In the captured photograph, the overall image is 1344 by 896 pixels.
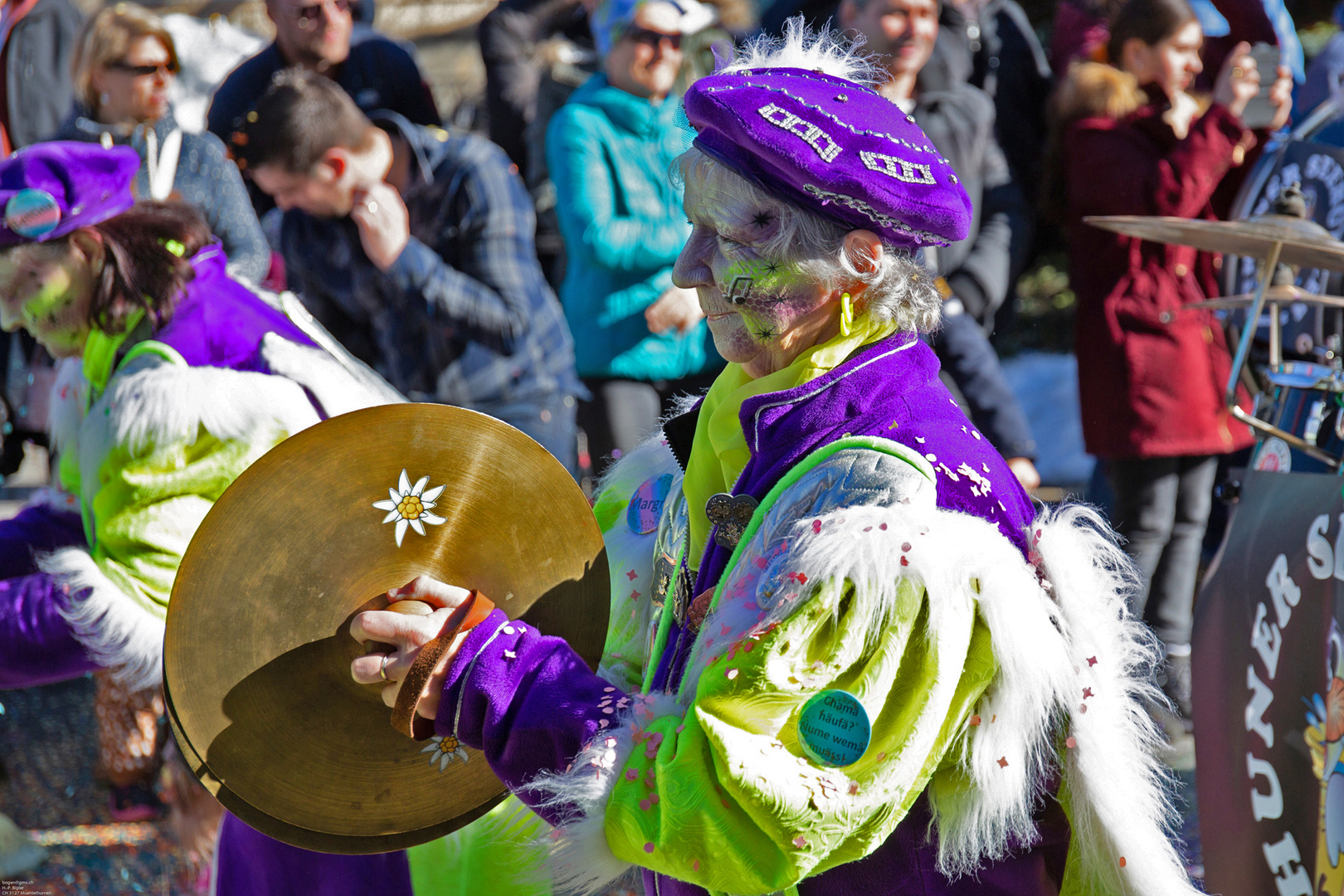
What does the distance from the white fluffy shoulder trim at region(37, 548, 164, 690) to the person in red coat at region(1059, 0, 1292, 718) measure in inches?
127

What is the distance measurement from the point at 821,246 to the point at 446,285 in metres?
2.81

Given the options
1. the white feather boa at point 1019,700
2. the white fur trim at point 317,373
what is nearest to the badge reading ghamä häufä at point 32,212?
the white fur trim at point 317,373

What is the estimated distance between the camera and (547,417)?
4484 mm

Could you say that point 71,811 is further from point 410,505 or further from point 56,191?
point 410,505

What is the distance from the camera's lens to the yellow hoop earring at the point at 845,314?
175 centimetres

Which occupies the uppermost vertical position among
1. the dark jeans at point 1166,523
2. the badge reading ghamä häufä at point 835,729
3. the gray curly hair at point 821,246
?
the gray curly hair at point 821,246

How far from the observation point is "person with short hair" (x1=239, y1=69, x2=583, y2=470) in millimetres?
4312

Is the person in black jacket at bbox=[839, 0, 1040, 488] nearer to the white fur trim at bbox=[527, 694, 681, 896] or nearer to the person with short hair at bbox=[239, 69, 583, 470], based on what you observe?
the person with short hair at bbox=[239, 69, 583, 470]

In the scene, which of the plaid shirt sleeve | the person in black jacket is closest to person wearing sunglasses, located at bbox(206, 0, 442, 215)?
the plaid shirt sleeve

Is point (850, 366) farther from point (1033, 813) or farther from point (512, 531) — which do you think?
point (1033, 813)

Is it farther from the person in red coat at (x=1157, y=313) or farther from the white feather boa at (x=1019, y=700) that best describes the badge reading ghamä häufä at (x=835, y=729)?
the person in red coat at (x=1157, y=313)

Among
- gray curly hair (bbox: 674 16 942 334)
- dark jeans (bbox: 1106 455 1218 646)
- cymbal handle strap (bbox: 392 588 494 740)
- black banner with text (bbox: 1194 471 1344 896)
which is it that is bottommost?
dark jeans (bbox: 1106 455 1218 646)

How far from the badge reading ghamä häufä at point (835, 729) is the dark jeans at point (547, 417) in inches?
118

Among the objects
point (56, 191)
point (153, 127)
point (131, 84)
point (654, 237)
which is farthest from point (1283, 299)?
point (131, 84)
